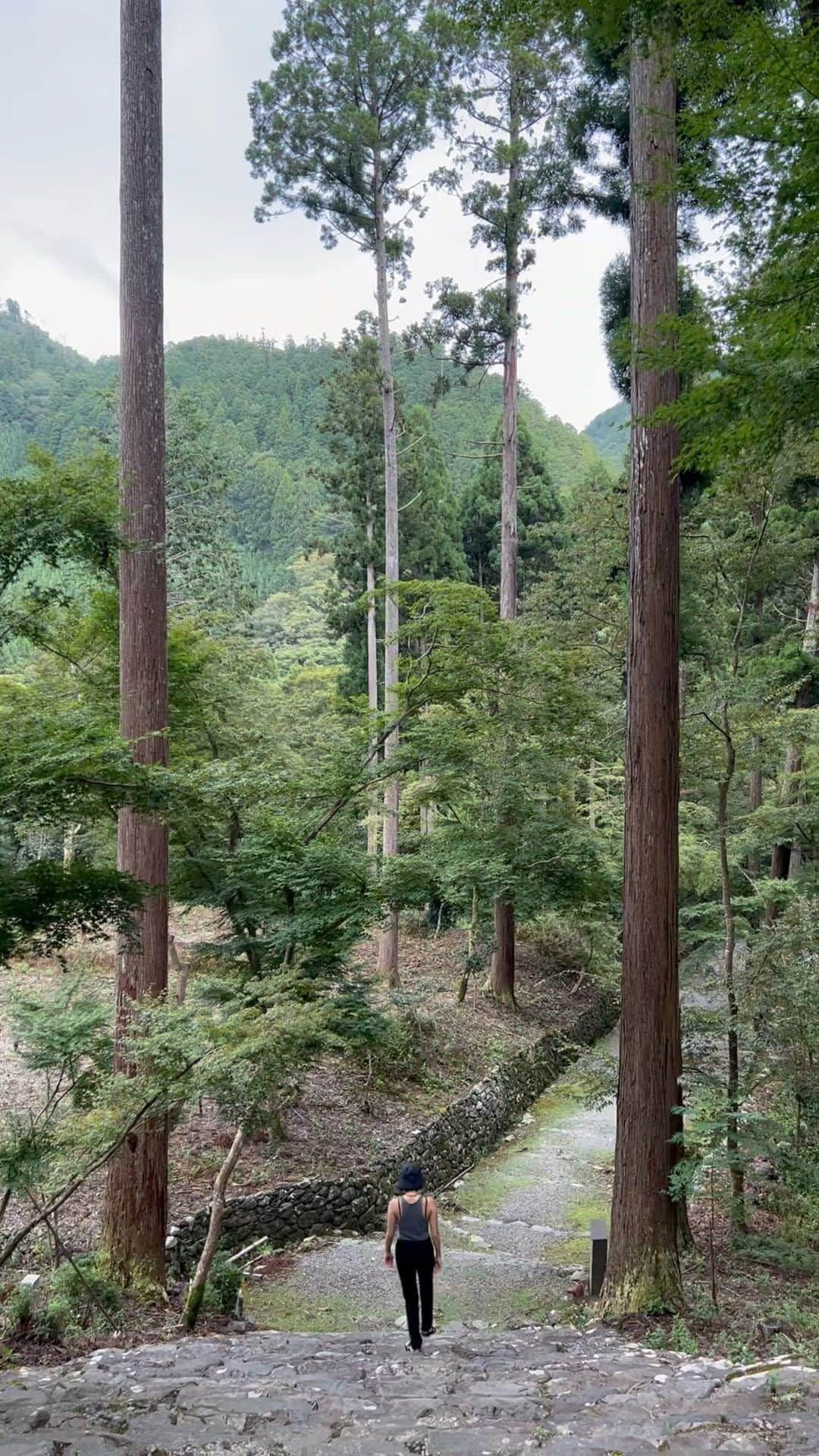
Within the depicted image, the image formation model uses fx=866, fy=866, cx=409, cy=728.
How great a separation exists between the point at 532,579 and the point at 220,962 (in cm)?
1833

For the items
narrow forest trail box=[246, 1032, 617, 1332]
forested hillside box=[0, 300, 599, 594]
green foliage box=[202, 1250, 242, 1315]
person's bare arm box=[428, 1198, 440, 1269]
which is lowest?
narrow forest trail box=[246, 1032, 617, 1332]

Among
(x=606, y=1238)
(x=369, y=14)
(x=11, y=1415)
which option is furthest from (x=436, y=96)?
(x=11, y=1415)

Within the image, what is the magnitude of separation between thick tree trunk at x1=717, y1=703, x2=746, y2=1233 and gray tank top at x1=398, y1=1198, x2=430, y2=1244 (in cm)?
195

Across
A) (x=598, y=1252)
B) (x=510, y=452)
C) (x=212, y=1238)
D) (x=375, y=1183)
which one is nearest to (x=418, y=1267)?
(x=212, y=1238)

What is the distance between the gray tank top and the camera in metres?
4.93

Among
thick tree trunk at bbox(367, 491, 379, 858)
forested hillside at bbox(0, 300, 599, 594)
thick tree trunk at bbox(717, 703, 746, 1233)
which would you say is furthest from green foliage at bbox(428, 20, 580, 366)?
forested hillside at bbox(0, 300, 599, 594)

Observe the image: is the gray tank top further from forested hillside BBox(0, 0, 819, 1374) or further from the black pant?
forested hillside BBox(0, 0, 819, 1374)

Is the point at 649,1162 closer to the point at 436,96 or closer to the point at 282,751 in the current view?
the point at 282,751

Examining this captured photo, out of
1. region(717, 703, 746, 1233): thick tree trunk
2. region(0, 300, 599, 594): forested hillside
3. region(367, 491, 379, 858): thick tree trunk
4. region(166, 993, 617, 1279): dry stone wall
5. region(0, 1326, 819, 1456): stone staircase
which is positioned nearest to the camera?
region(0, 1326, 819, 1456): stone staircase

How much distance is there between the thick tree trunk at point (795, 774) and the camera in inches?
570

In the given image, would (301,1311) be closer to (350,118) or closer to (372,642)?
(350,118)

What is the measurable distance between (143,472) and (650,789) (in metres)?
4.28

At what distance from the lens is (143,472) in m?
6.41

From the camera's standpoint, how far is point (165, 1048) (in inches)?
201
